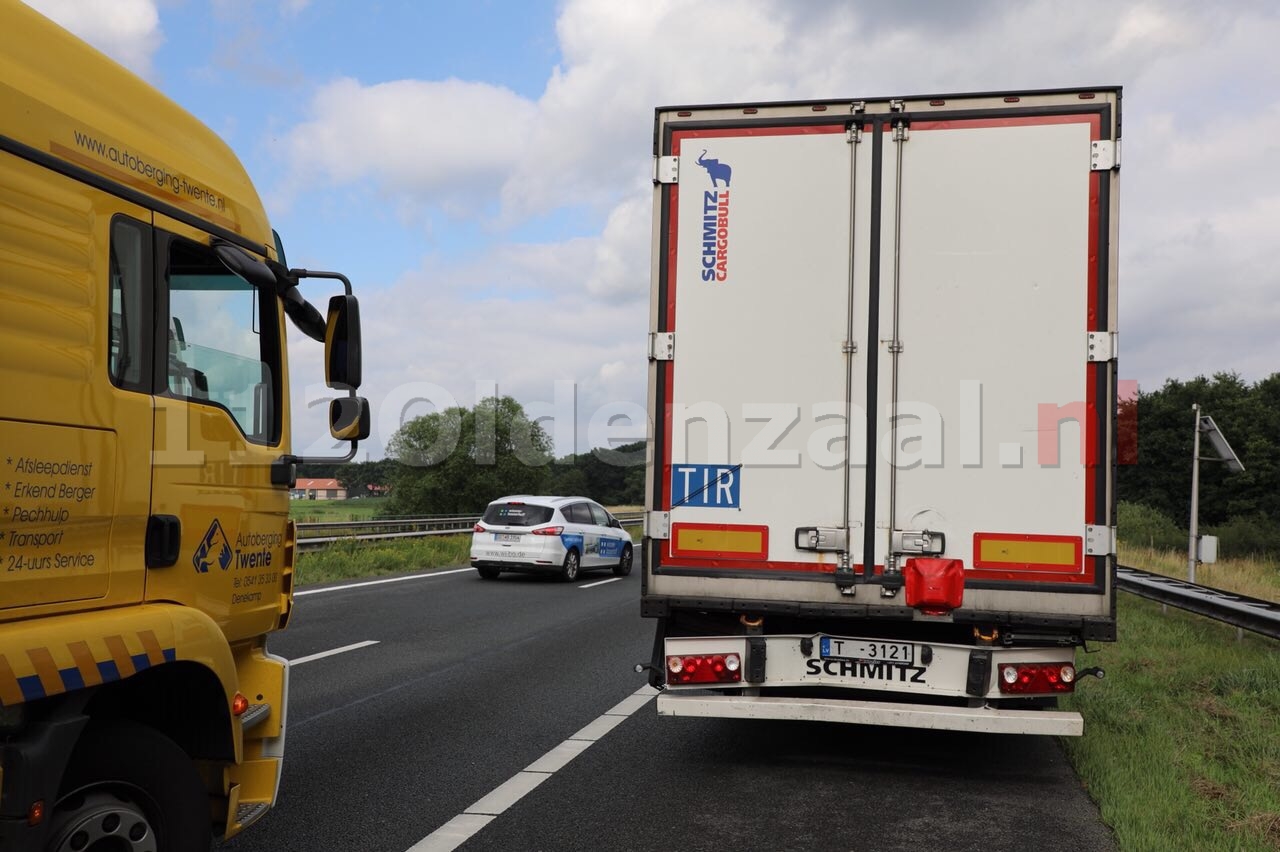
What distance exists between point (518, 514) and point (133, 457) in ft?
53.6

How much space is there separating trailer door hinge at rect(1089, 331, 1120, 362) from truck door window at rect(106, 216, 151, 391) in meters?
4.43

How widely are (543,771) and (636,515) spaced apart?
148 ft

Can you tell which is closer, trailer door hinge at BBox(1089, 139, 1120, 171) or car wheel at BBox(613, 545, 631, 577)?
trailer door hinge at BBox(1089, 139, 1120, 171)

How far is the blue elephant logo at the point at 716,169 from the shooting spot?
245 inches

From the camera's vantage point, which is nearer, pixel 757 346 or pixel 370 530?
pixel 757 346

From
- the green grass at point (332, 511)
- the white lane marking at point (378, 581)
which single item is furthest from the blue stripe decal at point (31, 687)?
the green grass at point (332, 511)

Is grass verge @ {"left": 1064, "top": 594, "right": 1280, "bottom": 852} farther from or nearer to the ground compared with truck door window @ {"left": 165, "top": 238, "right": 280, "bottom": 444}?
nearer to the ground

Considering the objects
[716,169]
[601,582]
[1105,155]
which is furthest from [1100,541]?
[601,582]

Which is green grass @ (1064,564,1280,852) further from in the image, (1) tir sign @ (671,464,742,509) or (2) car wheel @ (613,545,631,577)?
(2) car wheel @ (613,545,631,577)

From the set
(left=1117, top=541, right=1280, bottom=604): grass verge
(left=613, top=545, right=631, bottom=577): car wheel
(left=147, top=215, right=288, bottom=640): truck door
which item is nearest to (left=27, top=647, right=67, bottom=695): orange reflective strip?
(left=147, top=215, right=288, bottom=640): truck door

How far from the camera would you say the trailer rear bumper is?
18.2 feet

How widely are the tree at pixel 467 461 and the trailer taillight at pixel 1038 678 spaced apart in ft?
288

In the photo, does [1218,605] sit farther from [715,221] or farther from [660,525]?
[715,221]

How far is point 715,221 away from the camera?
621 cm
